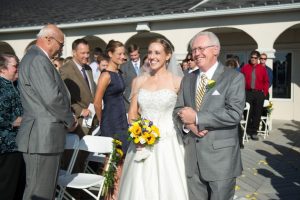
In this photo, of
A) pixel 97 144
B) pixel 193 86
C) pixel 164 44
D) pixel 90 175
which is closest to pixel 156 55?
pixel 164 44

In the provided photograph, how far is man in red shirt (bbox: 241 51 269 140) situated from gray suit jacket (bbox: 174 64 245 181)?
722 centimetres

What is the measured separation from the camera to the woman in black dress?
17.2ft

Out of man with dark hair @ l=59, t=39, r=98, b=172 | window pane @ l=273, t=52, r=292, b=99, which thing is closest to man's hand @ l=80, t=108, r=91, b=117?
man with dark hair @ l=59, t=39, r=98, b=172

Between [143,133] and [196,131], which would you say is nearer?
[196,131]

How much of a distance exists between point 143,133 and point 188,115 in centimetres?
85

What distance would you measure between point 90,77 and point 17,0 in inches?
871

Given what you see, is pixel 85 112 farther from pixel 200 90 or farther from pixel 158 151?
pixel 200 90

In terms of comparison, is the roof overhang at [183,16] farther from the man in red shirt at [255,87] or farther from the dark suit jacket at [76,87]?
the dark suit jacket at [76,87]

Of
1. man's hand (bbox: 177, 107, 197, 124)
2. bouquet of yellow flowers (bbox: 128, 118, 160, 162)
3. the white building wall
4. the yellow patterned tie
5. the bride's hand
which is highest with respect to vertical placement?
the white building wall

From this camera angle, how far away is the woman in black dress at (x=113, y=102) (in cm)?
524

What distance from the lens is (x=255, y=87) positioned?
34.2 feet

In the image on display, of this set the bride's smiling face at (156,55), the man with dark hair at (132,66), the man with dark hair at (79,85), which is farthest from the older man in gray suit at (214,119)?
Answer: the man with dark hair at (132,66)

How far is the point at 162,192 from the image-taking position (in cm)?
407

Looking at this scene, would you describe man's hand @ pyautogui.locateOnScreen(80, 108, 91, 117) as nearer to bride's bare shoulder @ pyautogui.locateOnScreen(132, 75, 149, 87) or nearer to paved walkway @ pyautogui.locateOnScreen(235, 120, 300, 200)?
bride's bare shoulder @ pyautogui.locateOnScreen(132, 75, 149, 87)
